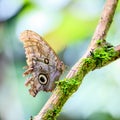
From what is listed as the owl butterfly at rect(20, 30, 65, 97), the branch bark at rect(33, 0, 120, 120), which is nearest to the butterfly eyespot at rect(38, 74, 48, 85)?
the owl butterfly at rect(20, 30, 65, 97)

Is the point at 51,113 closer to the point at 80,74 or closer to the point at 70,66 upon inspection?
the point at 80,74

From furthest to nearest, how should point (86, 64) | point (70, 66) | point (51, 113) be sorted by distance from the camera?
point (70, 66)
point (86, 64)
point (51, 113)

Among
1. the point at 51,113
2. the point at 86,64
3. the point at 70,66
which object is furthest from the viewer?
the point at 70,66

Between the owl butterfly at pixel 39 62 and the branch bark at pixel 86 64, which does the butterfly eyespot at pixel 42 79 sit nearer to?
the owl butterfly at pixel 39 62

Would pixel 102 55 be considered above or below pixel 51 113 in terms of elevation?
above

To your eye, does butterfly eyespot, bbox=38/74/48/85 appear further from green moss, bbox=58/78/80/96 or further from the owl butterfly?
green moss, bbox=58/78/80/96

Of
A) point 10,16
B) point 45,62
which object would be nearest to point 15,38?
point 10,16

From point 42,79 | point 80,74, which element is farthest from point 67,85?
point 42,79
